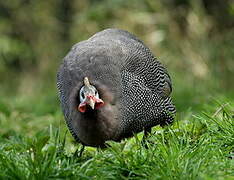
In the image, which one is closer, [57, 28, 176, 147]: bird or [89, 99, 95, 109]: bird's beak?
[89, 99, 95, 109]: bird's beak

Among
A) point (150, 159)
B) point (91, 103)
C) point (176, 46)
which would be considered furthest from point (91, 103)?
point (176, 46)

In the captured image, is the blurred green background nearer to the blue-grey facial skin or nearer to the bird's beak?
the blue-grey facial skin

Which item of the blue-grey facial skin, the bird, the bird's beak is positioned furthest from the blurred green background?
the bird's beak

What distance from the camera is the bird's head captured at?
4.51m

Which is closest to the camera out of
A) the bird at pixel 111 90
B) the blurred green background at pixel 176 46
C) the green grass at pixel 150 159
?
the green grass at pixel 150 159

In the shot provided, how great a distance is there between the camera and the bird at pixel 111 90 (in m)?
4.69

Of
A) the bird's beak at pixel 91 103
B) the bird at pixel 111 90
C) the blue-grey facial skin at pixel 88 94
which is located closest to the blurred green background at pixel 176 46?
the bird at pixel 111 90

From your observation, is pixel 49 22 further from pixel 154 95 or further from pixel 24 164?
pixel 24 164

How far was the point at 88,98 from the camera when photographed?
4512 millimetres

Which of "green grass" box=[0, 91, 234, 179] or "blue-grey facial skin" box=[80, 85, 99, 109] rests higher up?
"blue-grey facial skin" box=[80, 85, 99, 109]

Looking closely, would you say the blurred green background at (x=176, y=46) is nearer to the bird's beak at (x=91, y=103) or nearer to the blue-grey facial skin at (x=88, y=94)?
the blue-grey facial skin at (x=88, y=94)

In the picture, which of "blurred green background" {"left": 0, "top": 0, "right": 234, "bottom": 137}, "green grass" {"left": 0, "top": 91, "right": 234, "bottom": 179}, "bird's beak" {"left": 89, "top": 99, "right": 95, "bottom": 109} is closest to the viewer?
"green grass" {"left": 0, "top": 91, "right": 234, "bottom": 179}

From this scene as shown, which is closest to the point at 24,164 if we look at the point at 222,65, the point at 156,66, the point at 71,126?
the point at 71,126

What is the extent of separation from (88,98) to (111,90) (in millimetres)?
362
